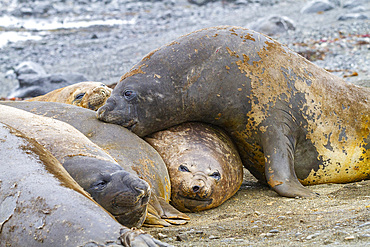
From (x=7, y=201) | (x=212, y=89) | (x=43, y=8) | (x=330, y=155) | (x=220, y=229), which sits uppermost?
(x=7, y=201)

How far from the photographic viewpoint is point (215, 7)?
2758cm

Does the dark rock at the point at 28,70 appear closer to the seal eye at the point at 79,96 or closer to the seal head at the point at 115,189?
the seal eye at the point at 79,96

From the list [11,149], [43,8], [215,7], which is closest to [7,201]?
[11,149]

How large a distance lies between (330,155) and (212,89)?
1387 mm

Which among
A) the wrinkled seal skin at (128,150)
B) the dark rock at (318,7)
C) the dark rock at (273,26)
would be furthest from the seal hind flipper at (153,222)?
the dark rock at (318,7)

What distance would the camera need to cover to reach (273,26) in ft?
54.6

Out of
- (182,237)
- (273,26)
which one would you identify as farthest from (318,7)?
(182,237)

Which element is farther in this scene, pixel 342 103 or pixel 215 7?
pixel 215 7

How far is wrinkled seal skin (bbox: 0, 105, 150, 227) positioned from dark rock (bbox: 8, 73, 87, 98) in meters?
8.08

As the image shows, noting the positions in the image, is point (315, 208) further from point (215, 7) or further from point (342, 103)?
point (215, 7)

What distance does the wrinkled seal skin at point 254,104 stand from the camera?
5.07 metres

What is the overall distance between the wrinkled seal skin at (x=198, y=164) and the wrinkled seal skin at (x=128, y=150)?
0.49 ft

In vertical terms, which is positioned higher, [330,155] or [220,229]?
[220,229]

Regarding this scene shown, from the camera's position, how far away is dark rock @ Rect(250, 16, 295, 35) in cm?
1651
